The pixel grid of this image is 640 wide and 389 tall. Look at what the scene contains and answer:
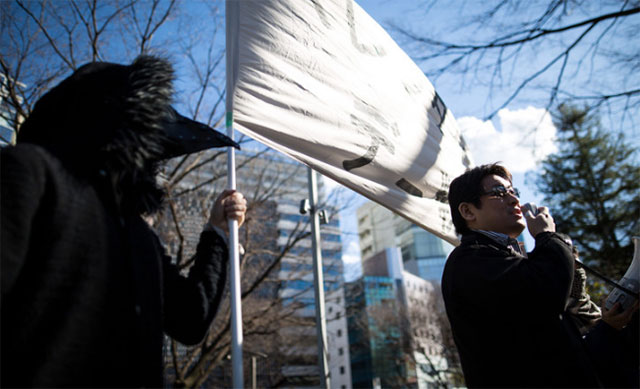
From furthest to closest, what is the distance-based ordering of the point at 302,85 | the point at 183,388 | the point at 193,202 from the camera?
the point at 193,202, the point at 183,388, the point at 302,85

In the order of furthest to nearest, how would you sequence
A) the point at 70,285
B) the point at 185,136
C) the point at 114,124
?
the point at 185,136
the point at 114,124
the point at 70,285

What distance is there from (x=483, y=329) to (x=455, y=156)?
2.91 metres

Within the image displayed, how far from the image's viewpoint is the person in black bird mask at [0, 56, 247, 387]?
46.2 inches

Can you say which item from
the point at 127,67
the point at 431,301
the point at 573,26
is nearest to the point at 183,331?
the point at 127,67

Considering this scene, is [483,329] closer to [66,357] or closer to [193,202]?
[66,357]

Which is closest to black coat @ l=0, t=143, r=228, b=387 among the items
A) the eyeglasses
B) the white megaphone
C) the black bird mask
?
the black bird mask

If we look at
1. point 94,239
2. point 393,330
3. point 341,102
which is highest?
point 393,330

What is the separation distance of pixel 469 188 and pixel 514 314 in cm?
81

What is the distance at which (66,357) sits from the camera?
3.92 ft

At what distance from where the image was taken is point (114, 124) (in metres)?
1.47

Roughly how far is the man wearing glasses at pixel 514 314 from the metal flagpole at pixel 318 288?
18.0ft

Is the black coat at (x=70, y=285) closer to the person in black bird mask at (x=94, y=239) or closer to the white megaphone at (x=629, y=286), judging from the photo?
the person in black bird mask at (x=94, y=239)

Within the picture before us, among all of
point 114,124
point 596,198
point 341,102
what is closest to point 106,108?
point 114,124

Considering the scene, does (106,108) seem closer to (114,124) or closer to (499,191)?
(114,124)
